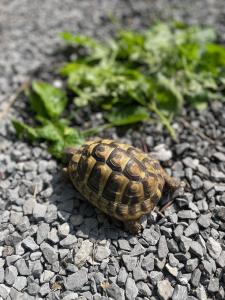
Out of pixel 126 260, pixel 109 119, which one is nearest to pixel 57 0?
pixel 109 119

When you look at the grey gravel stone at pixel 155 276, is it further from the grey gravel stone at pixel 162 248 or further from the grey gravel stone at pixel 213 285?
the grey gravel stone at pixel 213 285

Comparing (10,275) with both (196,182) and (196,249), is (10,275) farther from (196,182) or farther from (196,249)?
(196,182)

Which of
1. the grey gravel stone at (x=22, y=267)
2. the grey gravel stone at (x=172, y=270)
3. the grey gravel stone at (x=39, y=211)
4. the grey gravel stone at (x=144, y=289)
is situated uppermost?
the grey gravel stone at (x=172, y=270)

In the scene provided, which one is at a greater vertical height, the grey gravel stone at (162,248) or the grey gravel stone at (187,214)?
the grey gravel stone at (187,214)

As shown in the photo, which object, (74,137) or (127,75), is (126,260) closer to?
(74,137)

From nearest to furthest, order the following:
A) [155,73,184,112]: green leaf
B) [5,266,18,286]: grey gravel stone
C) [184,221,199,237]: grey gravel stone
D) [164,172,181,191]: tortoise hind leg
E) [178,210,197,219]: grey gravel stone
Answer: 1. [5,266,18,286]: grey gravel stone
2. [184,221,199,237]: grey gravel stone
3. [178,210,197,219]: grey gravel stone
4. [164,172,181,191]: tortoise hind leg
5. [155,73,184,112]: green leaf

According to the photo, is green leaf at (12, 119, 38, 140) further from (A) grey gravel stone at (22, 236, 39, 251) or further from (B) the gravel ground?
(A) grey gravel stone at (22, 236, 39, 251)

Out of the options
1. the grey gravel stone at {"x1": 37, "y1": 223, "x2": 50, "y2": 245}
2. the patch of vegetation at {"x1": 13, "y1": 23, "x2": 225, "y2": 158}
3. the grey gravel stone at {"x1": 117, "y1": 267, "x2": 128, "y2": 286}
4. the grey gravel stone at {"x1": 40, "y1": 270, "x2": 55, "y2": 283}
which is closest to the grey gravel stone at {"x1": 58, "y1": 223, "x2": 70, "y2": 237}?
the grey gravel stone at {"x1": 37, "y1": 223, "x2": 50, "y2": 245}

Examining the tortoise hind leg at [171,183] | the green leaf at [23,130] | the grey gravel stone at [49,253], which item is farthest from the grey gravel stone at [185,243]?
the green leaf at [23,130]

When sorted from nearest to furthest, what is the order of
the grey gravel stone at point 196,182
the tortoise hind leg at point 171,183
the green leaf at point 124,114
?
the tortoise hind leg at point 171,183 → the grey gravel stone at point 196,182 → the green leaf at point 124,114
